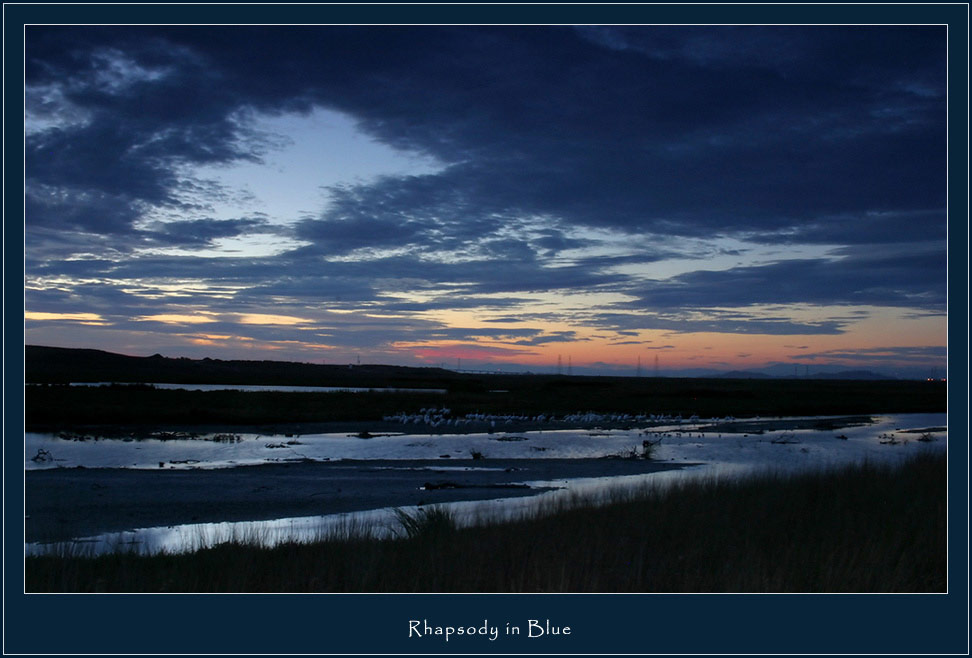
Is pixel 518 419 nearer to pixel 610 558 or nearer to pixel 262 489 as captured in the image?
pixel 262 489

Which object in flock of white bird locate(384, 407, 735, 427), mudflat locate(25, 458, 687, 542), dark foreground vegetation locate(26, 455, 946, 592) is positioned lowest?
mudflat locate(25, 458, 687, 542)

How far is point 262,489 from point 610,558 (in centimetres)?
1176

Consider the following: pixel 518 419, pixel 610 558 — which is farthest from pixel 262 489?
pixel 518 419

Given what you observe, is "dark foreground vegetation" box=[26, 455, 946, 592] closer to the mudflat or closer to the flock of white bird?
the mudflat

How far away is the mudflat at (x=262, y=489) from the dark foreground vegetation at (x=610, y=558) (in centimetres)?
391

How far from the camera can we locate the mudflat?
14344mm

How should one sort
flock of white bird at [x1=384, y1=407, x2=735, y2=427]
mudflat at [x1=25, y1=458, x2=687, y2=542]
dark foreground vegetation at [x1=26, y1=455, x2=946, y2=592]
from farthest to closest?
flock of white bird at [x1=384, y1=407, x2=735, y2=427] < mudflat at [x1=25, y1=458, x2=687, y2=542] < dark foreground vegetation at [x1=26, y1=455, x2=946, y2=592]

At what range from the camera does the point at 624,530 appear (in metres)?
10.3

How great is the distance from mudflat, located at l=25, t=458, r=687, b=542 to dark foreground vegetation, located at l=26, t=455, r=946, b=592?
3.91 m

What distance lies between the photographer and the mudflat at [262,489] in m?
14.3

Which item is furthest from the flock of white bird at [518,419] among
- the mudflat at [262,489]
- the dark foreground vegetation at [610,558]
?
the dark foreground vegetation at [610,558]

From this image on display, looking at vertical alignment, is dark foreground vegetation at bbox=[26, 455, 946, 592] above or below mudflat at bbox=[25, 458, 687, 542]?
above

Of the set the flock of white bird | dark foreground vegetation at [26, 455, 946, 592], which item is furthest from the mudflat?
the flock of white bird

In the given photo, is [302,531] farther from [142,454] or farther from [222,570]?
[142,454]
